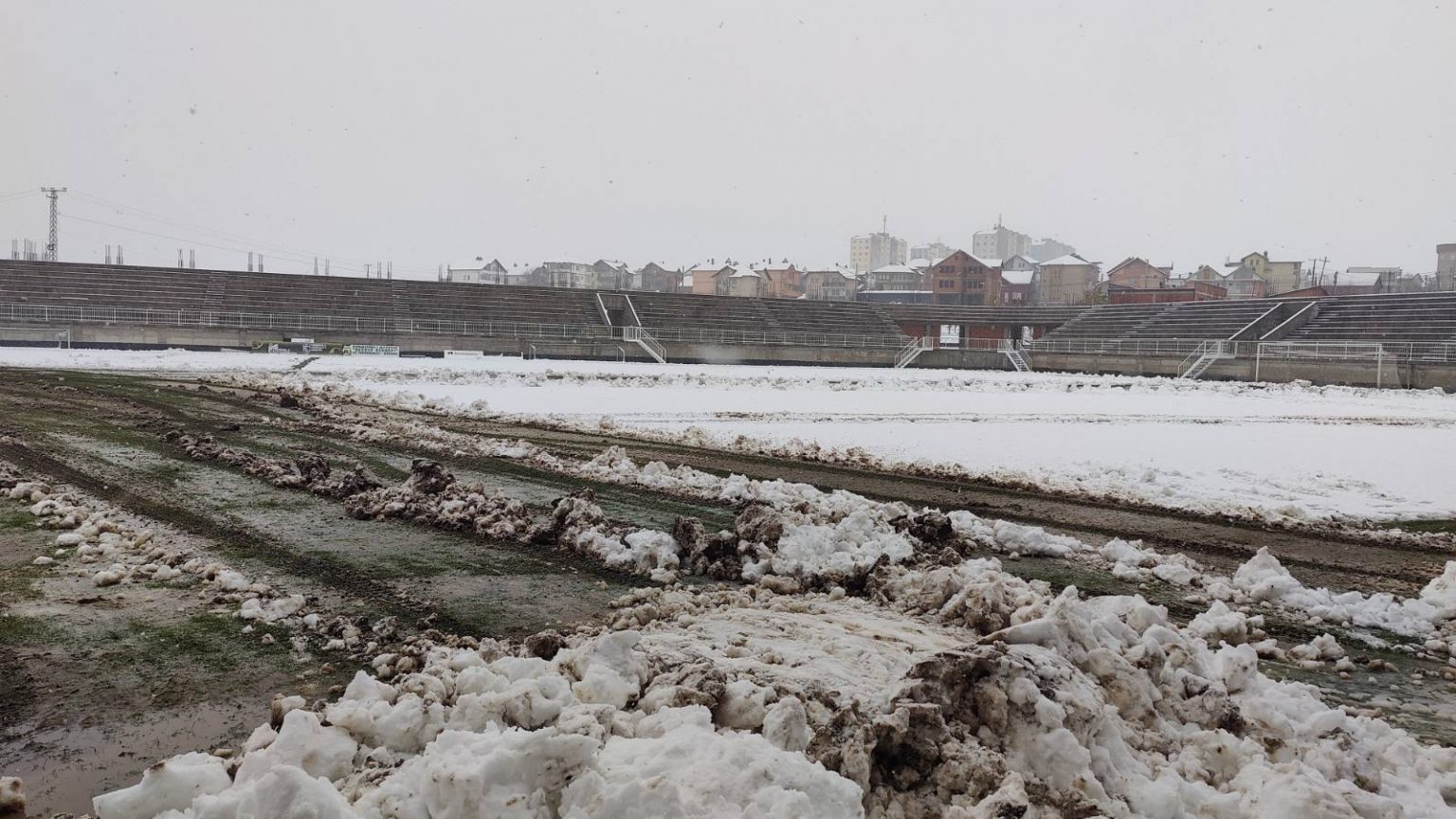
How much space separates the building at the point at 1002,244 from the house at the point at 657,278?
63.2 meters

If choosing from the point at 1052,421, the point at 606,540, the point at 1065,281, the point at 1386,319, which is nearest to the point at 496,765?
the point at 606,540

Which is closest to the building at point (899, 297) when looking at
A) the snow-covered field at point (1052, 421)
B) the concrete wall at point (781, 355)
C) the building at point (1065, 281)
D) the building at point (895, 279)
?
the building at point (895, 279)

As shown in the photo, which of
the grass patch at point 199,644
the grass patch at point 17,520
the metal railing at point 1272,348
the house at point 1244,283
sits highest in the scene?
the house at point 1244,283

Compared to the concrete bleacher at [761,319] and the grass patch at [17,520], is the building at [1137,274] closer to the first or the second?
the concrete bleacher at [761,319]

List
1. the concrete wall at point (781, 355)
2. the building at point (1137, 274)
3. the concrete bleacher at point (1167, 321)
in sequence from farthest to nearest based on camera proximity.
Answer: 1. the building at point (1137, 274)
2. the concrete bleacher at point (1167, 321)
3. the concrete wall at point (781, 355)

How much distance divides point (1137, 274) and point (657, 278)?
56.3 m

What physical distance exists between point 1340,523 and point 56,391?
21.7 metres

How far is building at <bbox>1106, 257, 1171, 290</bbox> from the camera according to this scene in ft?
290

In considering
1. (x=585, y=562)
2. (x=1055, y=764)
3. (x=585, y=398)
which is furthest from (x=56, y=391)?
(x=1055, y=764)

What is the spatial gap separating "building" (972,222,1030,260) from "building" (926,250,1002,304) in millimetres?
62218

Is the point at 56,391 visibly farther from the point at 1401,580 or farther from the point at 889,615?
the point at 1401,580

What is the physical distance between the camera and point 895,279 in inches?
4023

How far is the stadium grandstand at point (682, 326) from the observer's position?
38.7 m

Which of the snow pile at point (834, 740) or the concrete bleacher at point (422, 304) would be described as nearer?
the snow pile at point (834, 740)
